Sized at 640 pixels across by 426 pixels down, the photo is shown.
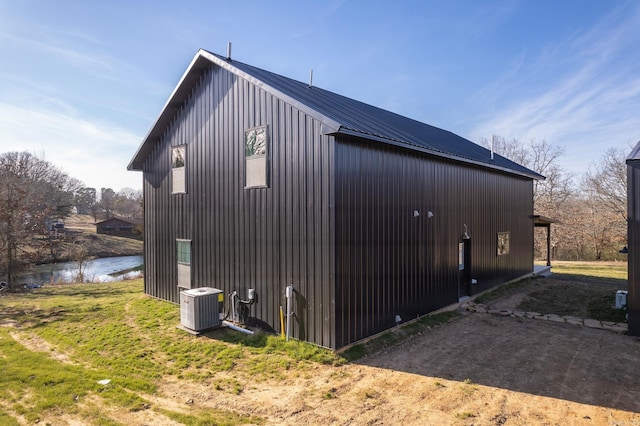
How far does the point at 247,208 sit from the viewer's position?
7.18 metres

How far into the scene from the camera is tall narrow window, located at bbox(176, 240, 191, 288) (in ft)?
28.8

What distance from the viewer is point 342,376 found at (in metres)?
4.99

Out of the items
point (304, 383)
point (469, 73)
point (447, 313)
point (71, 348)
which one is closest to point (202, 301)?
point (71, 348)

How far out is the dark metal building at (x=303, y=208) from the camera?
593cm

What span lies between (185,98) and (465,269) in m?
8.95

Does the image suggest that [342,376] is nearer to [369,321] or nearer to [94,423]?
[369,321]

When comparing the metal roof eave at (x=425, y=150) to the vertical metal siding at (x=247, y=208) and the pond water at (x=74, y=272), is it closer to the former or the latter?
the vertical metal siding at (x=247, y=208)

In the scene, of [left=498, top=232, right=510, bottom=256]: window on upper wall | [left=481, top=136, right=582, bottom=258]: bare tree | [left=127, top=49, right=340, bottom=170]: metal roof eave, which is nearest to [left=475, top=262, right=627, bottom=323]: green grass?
[left=498, top=232, right=510, bottom=256]: window on upper wall

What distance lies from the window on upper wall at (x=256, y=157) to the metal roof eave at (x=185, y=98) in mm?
880

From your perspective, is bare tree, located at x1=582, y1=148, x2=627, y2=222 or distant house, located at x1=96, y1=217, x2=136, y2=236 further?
distant house, located at x1=96, y1=217, x2=136, y2=236

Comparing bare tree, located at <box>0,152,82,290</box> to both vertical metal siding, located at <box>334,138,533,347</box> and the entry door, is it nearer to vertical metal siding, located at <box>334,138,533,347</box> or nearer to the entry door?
vertical metal siding, located at <box>334,138,533,347</box>

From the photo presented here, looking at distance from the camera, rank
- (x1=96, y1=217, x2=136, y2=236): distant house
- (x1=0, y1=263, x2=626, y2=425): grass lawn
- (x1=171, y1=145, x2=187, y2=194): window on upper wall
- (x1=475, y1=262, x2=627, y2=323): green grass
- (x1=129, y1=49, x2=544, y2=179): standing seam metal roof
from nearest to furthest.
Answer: (x1=0, y1=263, x2=626, y2=425): grass lawn < (x1=129, y1=49, x2=544, y2=179): standing seam metal roof < (x1=475, y1=262, x2=627, y2=323): green grass < (x1=171, y1=145, x2=187, y2=194): window on upper wall < (x1=96, y1=217, x2=136, y2=236): distant house

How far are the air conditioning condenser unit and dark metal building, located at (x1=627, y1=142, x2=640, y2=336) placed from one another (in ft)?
26.8

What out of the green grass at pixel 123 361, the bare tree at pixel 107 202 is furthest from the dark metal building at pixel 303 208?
the bare tree at pixel 107 202
